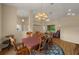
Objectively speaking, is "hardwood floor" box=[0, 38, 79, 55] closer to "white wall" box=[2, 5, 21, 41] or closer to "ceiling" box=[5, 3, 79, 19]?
"white wall" box=[2, 5, 21, 41]

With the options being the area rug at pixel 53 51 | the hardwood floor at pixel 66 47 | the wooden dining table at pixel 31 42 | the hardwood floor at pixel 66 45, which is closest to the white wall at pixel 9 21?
the wooden dining table at pixel 31 42

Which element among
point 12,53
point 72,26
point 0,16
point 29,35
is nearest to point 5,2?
point 0,16

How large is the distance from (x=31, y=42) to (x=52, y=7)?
0.55 metres

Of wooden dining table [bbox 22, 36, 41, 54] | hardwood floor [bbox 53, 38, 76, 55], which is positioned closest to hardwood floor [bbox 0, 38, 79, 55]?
hardwood floor [bbox 53, 38, 76, 55]

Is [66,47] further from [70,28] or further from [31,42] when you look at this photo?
[31,42]

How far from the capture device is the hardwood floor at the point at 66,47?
1.81 m

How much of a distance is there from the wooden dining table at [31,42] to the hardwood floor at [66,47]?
196 millimetres

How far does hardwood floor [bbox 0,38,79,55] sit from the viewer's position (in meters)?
1.81

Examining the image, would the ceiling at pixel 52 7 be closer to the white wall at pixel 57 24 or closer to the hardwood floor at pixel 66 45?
the white wall at pixel 57 24

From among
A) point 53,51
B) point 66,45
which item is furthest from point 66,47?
point 53,51

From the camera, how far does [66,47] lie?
6.10ft

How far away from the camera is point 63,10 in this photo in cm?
186
